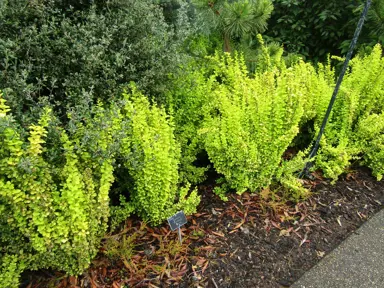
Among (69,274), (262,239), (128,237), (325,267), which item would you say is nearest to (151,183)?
(128,237)

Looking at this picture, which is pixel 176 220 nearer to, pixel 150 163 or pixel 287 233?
pixel 150 163

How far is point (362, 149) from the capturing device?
2.99m

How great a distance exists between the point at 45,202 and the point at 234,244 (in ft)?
4.23

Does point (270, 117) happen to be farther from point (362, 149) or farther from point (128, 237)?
point (128, 237)

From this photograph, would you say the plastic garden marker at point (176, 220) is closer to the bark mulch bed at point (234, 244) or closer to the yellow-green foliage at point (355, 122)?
the bark mulch bed at point (234, 244)

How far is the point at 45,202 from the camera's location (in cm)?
172

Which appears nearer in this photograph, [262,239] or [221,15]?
[262,239]

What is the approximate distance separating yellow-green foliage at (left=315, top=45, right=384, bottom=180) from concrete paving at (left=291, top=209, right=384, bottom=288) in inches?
21.7

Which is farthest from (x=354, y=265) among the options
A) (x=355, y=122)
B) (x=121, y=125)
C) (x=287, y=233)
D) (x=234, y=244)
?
(x=121, y=125)

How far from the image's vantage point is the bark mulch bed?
2.10 m

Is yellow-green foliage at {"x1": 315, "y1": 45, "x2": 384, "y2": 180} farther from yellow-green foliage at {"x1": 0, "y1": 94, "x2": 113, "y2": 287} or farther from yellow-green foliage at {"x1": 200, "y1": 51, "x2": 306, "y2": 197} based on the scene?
yellow-green foliage at {"x1": 0, "y1": 94, "x2": 113, "y2": 287}

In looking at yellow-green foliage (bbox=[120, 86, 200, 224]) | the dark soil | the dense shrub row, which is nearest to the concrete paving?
the dark soil

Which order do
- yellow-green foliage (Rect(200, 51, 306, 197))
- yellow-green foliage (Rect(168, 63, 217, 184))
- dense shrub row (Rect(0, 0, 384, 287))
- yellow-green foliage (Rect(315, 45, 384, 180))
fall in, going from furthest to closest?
yellow-green foliage (Rect(315, 45, 384, 180)), yellow-green foliage (Rect(168, 63, 217, 184)), yellow-green foliage (Rect(200, 51, 306, 197)), dense shrub row (Rect(0, 0, 384, 287))

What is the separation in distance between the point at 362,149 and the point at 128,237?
2.19 m
